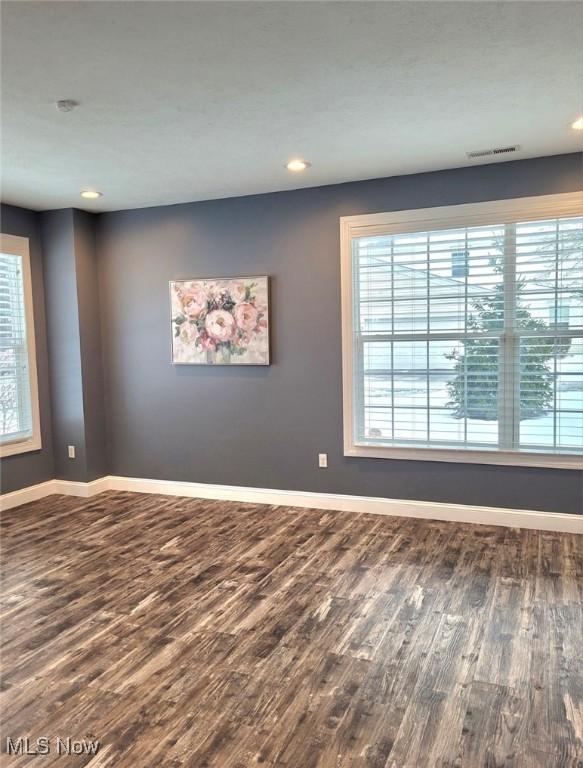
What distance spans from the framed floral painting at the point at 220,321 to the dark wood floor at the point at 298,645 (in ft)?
4.64

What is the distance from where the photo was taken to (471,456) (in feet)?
13.1

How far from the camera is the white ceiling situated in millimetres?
2012

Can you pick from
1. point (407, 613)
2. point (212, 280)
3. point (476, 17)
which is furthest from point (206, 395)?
point (476, 17)

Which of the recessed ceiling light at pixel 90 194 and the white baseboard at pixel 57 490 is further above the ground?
the recessed ceiling light at pixel 90 194

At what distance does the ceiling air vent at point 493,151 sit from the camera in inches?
138

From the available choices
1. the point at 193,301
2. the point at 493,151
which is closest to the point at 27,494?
the point at 193,301

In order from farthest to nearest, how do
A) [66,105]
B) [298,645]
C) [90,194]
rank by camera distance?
[90,194]
[66,105]
[298,645]

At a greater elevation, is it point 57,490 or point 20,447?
point 20,447

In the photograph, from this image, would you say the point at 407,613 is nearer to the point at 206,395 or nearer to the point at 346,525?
the point at 346,525

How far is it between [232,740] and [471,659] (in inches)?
41.7

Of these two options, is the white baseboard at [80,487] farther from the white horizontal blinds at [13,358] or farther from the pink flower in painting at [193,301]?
the pink flower in painting at [193,301]

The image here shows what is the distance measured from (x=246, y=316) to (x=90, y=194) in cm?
153

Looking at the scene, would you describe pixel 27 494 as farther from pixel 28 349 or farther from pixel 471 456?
pixel 471 456

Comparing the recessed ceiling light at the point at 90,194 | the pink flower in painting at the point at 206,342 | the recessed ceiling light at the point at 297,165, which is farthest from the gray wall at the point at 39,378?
the recessed ceiling light at the point at 297,165
